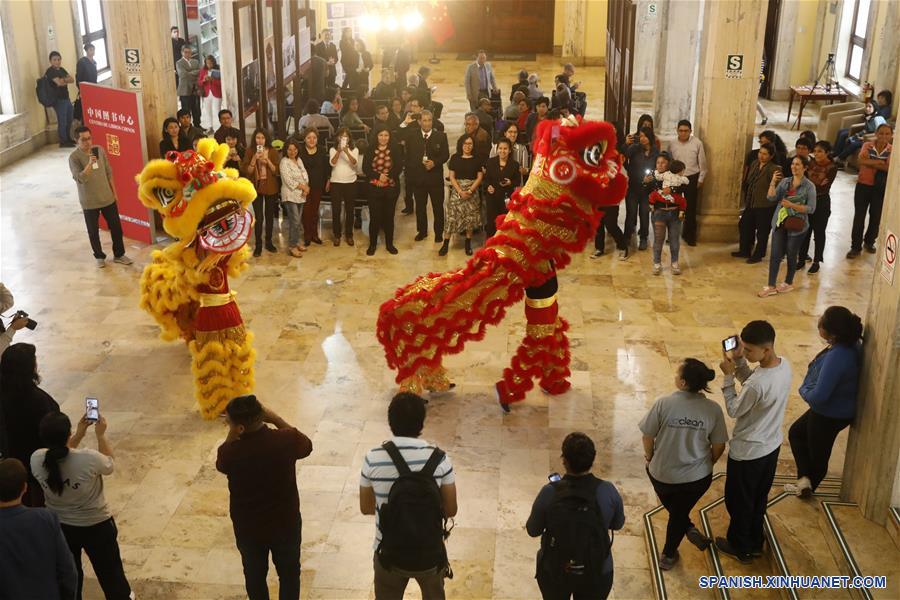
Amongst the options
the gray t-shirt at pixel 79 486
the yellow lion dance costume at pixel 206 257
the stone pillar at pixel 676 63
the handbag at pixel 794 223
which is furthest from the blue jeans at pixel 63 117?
the gray t-shirt at pixel 79 486

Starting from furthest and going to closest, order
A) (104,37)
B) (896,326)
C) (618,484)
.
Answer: (104,37) → (618,484) → (896,326)

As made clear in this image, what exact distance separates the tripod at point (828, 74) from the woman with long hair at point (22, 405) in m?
15.1

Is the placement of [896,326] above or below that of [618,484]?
above

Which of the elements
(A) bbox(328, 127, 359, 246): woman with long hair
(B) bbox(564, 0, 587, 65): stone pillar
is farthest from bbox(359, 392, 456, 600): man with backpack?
(B) bbox(564, 0, 587, 65): stone pillar

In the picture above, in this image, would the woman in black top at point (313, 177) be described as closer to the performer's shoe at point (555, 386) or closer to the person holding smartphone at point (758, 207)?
the performer's shoe at point (555, 386)

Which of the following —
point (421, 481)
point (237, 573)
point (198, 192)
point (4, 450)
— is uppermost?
point (198, 192)

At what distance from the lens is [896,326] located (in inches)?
222

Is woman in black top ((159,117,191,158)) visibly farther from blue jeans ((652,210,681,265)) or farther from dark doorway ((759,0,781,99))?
dark doorway ((759,0,781,99))

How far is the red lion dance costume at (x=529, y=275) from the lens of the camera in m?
7.39

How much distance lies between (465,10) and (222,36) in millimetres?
11830

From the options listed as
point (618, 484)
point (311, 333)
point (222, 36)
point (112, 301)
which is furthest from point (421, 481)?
point (222, 36)

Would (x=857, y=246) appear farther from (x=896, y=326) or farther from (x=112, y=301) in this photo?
(x=112, y=301)

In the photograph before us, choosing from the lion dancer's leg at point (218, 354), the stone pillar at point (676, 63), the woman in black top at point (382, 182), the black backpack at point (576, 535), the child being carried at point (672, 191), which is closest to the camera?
the black backpack at point (576, 535)

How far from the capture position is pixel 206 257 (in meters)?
7.52
